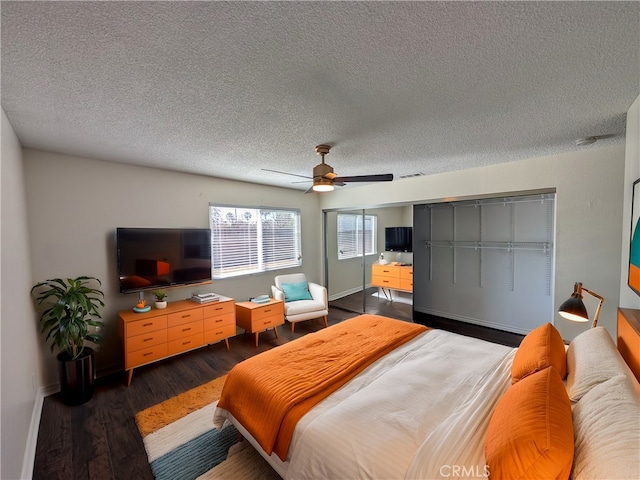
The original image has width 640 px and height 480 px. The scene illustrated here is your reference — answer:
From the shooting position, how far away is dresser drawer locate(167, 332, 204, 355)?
3.16 metres

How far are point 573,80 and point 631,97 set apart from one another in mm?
621

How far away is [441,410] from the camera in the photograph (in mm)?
1496

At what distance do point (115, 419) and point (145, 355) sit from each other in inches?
28.9

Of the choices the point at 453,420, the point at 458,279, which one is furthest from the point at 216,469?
the point at 458,279

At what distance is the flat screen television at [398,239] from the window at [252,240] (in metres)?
1.70

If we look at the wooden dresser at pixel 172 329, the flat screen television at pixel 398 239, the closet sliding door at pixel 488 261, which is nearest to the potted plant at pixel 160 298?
the wooden dresser at pixel 172 329

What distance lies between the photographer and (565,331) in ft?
10.3

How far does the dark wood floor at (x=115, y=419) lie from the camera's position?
1.84 metres

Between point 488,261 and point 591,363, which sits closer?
point 591,363

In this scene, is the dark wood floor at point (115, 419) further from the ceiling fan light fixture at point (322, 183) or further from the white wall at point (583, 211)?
the ceiling fan light fixture at point (322, 183)

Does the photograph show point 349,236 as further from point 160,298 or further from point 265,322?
point 160,298

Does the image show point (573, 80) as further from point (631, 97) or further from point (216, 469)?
point (216, 469)

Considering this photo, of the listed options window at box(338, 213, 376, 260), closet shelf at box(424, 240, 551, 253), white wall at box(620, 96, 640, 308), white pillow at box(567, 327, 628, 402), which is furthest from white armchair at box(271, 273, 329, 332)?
white wall at box(620, 96, 640, 308)

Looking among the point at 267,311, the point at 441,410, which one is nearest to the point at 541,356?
the point at 441,410
